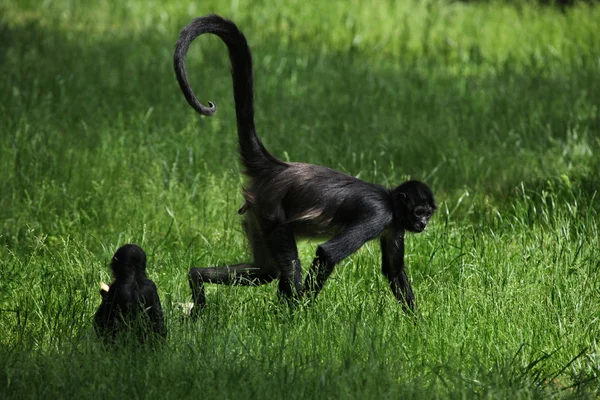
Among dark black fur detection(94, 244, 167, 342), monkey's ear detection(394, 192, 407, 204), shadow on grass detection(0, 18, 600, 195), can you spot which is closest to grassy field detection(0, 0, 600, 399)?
shadow on grass detection(0, 18, 600, 195)

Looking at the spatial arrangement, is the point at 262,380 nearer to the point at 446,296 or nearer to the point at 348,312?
the point at 348,312

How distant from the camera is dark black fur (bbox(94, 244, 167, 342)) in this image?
460cm

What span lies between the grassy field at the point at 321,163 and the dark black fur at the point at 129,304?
0.14m

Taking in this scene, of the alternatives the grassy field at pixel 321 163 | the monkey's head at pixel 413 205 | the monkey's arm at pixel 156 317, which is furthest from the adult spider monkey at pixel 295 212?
the monkey's arm at pixel 156 317

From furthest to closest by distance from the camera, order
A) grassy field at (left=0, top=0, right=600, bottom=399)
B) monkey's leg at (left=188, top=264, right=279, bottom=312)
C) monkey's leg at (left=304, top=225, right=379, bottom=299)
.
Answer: monkey's leg at (left=188, top=264, right=279, bottom=312)
monkey's leg at (left=304, top=225, right=379, bottom=299)
grassy field at (left=0, top=0, right=600, bottom=399)

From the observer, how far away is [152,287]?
15.5ft

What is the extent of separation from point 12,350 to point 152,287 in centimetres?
75

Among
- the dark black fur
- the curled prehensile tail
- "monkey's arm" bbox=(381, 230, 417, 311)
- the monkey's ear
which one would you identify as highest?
the curled prehensile tail

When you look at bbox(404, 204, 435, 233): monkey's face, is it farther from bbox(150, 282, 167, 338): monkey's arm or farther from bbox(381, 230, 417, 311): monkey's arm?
bbox(150, 282, 167, 338): monkey's arm

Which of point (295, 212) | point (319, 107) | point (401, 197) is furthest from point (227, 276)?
point (319, 107)

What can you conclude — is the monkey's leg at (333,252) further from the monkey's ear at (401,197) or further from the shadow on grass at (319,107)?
the shadow on grass at (319,107)

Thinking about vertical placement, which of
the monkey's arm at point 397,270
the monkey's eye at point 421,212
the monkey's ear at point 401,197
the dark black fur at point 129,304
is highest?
the monkey's ear at point 401,197

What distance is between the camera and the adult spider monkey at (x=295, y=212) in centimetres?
522

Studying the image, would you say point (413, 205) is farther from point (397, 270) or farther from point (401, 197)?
point (397, 270)
